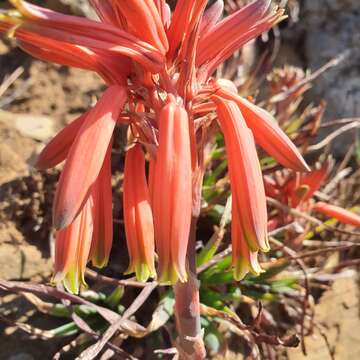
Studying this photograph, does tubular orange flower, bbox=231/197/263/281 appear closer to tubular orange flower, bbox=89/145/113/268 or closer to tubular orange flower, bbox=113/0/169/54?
tubular orange flower, bbox=89/145/113/268

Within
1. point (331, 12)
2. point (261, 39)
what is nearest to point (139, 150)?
point (261, 39)

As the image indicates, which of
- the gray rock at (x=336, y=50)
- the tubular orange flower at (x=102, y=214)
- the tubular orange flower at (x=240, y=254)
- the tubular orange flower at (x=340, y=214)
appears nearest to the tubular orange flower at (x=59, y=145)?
the tubular orange flower at (x=102, y=214)

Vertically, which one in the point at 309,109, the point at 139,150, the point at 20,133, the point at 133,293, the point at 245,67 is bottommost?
the point at 133,293

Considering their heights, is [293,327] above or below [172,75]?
below

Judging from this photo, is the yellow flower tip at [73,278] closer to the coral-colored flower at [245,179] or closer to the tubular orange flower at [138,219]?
the tubular orange flower at [138,219]

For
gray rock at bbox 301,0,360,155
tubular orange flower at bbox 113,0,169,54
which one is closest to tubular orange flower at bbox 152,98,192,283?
tubular orange flower at bbox 113,0,169,54

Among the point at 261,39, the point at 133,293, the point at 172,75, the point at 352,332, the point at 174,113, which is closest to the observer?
the point at 174,113

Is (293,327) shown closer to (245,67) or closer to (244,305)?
(244,305)

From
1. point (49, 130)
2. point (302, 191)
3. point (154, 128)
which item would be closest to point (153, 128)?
point (154, 128)
